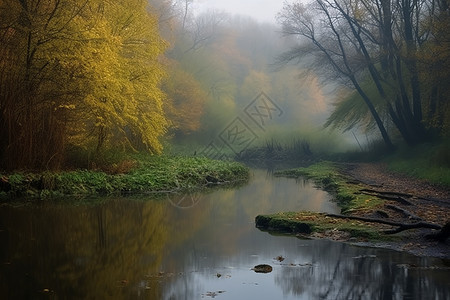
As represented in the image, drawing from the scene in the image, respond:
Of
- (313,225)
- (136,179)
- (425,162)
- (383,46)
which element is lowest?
(313,225)

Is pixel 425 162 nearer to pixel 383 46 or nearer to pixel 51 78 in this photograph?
pixel 383 46

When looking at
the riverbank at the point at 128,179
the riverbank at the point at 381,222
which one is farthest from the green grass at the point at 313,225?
the riverbank at the point at 128,179

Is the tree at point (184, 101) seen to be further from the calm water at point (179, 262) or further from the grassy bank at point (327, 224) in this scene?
the calm water at point (179, 262)

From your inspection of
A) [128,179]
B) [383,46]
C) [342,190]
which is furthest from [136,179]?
[383,46]

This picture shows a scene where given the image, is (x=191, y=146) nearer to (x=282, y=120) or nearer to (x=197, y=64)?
(x=197, y=64)

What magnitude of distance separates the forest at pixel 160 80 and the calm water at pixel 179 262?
5019mm

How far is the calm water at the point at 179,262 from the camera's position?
780 centimetres

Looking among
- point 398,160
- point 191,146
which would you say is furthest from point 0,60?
point 191,146

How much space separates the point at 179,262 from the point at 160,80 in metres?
26.1

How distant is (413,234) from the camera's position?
36.0ft

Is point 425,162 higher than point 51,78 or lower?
lower

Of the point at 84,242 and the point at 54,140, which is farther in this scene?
the point at 54,140

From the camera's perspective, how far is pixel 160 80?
3481 cm

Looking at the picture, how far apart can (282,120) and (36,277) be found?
6467cm
